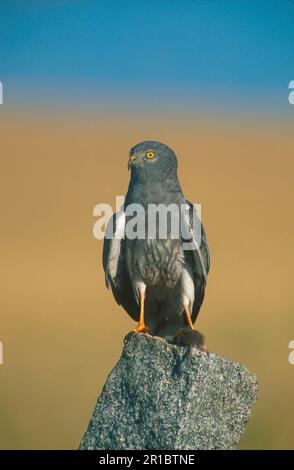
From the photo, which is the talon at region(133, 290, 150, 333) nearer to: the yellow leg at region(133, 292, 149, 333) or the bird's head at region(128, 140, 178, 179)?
the yellow leg at region(133, 292, 149, 333)

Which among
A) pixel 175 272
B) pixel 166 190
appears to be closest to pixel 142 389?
pixel 175 272

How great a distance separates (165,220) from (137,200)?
0.34m

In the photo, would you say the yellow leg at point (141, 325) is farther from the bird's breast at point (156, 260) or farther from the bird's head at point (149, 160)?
the bird's head at point (149, 160)

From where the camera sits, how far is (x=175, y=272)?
7.26 meters

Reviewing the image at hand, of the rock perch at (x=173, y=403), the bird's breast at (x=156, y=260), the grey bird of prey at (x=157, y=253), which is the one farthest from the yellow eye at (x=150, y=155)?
the rock perch at (x=173, y=403)

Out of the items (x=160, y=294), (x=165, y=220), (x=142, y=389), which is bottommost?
(x=142, y=389)

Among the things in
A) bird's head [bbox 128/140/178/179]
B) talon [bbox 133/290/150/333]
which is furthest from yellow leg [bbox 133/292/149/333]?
bird's head [bbox 128/140/178/179]

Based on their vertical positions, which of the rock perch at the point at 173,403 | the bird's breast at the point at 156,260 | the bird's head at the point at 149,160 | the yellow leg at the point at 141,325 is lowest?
the rock perch at the point at 173,403

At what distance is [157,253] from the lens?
7.13 meters

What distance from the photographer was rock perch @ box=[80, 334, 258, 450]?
5492 millimetres

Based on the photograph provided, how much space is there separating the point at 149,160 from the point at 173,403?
2608mm

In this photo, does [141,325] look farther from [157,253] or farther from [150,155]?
[150,155]

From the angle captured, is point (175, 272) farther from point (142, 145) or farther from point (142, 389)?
point (142, 389)

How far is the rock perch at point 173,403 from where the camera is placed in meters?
5.49
